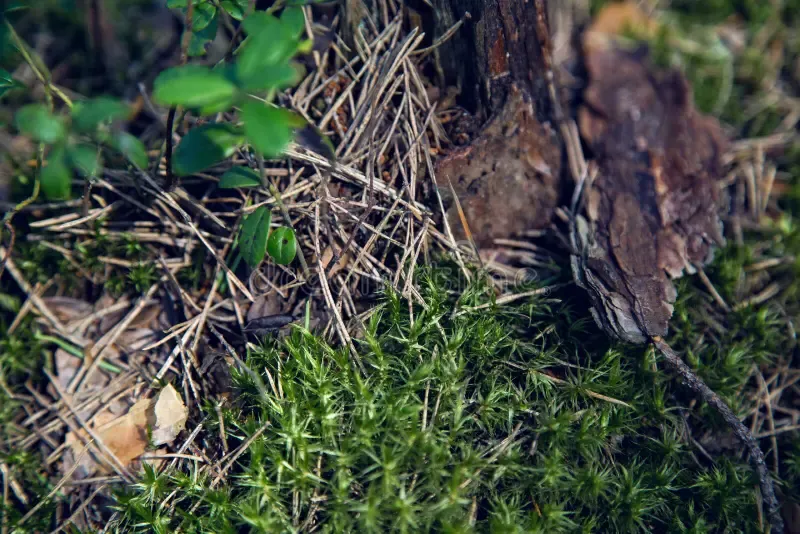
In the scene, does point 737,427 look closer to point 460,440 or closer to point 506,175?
point 460,440

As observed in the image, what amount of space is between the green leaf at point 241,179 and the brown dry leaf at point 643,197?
5.33ft

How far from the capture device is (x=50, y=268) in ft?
10.3

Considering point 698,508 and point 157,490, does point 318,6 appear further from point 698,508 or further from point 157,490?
point 698,508

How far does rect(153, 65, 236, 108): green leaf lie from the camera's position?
6.06 ft

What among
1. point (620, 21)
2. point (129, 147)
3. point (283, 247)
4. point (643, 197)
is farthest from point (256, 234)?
point (620, 21)

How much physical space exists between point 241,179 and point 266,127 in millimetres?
Result: 738

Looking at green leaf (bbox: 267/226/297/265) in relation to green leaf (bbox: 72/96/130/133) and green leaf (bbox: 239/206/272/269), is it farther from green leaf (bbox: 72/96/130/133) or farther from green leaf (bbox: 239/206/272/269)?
green leaf (bbox: 72/96/130/133)

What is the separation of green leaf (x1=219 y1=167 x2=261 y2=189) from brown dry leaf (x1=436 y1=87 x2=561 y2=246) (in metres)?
0.94

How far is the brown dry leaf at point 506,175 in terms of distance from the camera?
294 centimetres

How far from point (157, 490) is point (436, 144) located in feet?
7.05

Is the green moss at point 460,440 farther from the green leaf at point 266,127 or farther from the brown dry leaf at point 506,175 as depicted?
the green leaf at point 266,127

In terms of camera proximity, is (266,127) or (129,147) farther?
(129,147)

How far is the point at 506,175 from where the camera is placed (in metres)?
3.01

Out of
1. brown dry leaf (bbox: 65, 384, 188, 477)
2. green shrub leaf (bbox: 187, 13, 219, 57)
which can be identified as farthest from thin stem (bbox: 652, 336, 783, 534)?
green shrub leaf (bbox: 187, 13, 219, 57)
